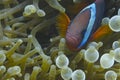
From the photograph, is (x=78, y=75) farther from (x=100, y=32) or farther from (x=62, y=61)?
(x=100, y=32)

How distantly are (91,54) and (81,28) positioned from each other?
0.11 m

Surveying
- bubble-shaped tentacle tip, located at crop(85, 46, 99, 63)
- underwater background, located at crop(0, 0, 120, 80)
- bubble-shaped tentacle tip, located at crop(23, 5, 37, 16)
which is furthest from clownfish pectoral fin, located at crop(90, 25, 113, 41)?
bubble-shaped tentacle tip, located at crop(23, 5, 37, 16)

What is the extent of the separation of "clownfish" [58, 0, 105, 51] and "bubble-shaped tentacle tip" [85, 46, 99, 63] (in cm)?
8

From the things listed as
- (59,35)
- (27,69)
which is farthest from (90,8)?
(27,69)

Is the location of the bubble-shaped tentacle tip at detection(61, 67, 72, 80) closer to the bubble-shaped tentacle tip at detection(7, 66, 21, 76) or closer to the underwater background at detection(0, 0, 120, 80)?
the underwater background at detection(0, 0, 120, 80)

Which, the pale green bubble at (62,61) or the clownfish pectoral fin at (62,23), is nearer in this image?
the pale green bubble at (62,61)

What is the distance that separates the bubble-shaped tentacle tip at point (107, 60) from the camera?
1.04 metres

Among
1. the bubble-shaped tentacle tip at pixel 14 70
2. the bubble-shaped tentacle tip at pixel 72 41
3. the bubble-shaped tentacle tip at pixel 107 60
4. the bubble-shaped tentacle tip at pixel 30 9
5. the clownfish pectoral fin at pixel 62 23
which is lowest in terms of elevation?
the bubble-shaped tentacle tip at pixel 14 70

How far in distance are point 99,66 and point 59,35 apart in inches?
7.9

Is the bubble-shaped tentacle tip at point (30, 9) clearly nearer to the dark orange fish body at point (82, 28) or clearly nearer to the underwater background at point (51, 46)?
the underwater background at point (51, 46)

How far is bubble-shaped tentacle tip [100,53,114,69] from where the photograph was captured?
104 cm

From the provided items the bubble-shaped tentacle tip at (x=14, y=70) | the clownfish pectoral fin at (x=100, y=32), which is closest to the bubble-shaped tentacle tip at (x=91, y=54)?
the clownfish pectoral fin at (x=100, y=32)

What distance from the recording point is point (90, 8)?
44.8 inches

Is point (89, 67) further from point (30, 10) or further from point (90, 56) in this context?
point (30, 10)
